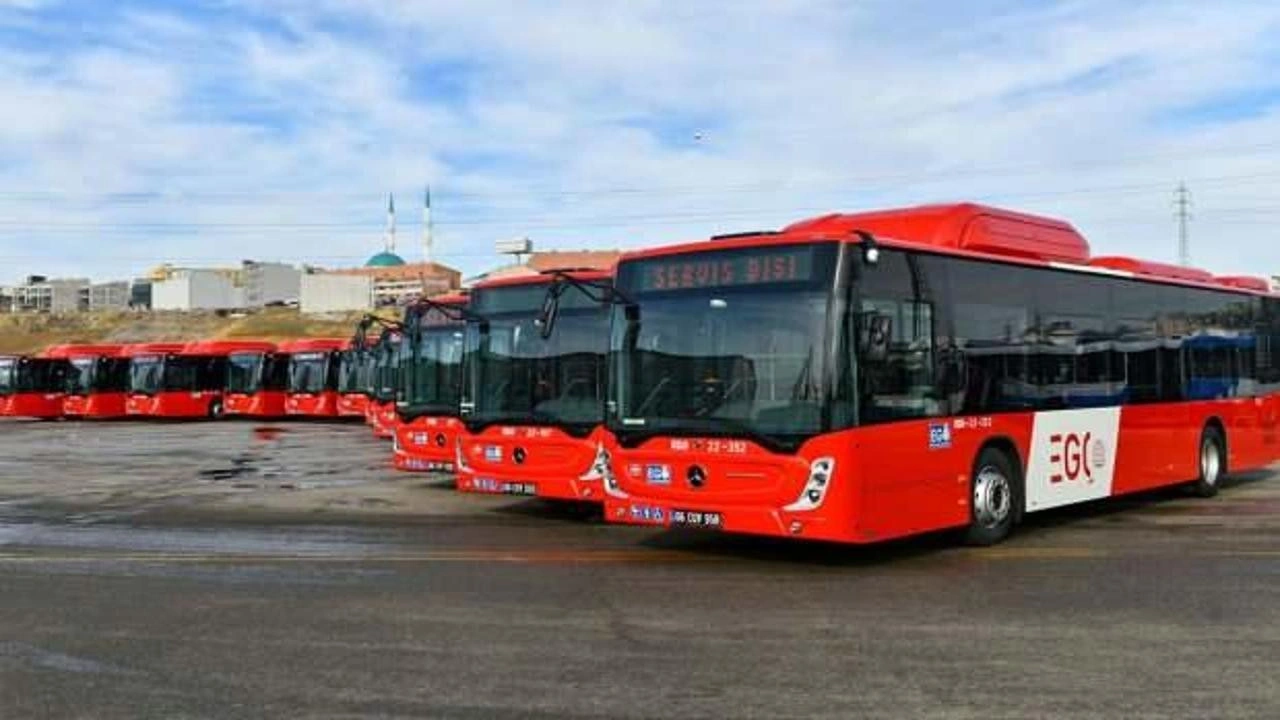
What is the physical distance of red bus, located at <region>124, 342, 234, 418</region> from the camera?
4647 centimetres

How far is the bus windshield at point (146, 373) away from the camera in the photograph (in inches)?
1832

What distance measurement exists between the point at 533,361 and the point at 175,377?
117 feet

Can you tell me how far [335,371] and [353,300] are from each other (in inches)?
3384

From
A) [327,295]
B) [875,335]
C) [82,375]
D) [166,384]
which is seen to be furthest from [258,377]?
[327,295]

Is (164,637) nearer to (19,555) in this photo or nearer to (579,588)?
(579,588)

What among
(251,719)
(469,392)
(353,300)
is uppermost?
(353,300)

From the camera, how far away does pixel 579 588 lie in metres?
9.88

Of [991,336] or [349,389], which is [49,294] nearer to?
[349,389]

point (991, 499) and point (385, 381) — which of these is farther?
point (385, 381)

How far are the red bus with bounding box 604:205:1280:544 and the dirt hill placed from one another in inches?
3872

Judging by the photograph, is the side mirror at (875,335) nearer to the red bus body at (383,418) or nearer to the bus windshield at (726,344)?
the bus windshield at (726,344)

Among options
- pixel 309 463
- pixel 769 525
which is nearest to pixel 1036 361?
pixel 769 525

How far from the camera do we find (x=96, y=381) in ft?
155

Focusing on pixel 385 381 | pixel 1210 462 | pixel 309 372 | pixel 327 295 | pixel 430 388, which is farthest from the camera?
pixel 327 295
